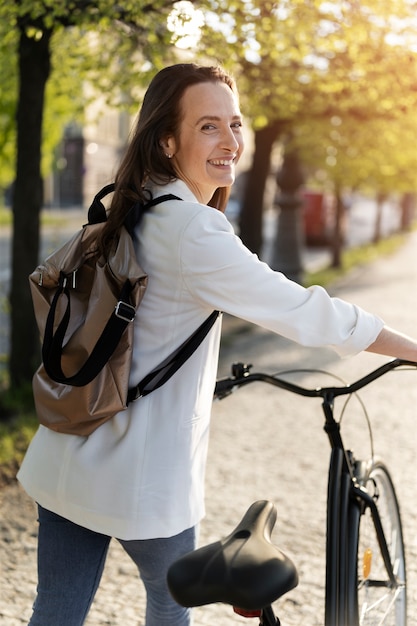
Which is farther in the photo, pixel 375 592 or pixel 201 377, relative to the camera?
pixel 375 592

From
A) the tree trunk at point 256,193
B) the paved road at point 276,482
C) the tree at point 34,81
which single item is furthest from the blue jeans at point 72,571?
the tree trunk at point 256,193

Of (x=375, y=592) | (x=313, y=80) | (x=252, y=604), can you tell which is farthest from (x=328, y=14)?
(x=252, y=604)

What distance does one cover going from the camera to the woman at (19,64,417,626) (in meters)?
2.02

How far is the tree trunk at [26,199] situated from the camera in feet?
22.1

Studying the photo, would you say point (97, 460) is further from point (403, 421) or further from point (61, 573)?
point (403, 421)

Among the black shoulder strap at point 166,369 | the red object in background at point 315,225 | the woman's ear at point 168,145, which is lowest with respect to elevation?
the black shoulder strap at point 166,369

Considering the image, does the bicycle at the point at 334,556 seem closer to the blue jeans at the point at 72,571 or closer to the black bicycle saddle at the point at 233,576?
the black bicycle saddle at the point at 233,576

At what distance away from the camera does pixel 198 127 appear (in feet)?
7.28

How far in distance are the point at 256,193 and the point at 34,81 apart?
7.85 meters

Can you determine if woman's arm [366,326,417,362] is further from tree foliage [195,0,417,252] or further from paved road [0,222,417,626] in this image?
tree foliage [195,0,417,252]

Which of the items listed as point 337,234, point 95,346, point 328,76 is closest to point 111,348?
point 95,346

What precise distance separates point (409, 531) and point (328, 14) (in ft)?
14.1

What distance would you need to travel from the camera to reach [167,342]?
211cm

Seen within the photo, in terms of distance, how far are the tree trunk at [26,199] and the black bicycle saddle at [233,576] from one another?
559 centimetres
